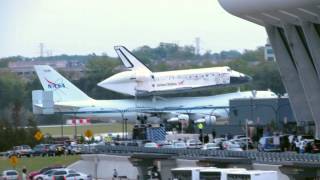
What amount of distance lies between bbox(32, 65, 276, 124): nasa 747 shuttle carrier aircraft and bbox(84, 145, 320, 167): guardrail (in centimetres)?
4036

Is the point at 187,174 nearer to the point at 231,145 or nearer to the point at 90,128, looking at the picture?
the point at 231,145

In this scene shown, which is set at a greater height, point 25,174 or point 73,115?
point 73,115

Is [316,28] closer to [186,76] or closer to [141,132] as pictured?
[141,132]

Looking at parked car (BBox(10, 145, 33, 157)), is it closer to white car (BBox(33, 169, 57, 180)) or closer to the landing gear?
white car (BBox(33, 169, 57, 180))

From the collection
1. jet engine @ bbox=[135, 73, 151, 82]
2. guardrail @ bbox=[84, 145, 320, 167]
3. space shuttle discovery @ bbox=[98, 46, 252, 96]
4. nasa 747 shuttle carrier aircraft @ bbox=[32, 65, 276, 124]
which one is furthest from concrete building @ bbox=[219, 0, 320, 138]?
jet engine @ bbox=[135, 73, 151, 82]

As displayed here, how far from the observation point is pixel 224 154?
4925 centimetres

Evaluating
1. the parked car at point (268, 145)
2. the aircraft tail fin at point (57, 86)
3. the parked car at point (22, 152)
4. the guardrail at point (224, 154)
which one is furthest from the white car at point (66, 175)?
the aircraft tail fin at point (57, 86)

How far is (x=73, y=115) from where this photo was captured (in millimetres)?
123688

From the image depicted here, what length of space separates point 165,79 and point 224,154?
76.9 m

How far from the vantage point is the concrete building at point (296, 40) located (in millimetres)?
57844

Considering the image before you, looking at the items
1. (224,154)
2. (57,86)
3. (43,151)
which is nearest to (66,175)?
(224,154)

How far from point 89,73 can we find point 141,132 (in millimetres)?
85121

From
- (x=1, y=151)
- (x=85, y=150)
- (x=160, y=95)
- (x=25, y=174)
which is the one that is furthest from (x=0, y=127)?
(x=160, y=95)

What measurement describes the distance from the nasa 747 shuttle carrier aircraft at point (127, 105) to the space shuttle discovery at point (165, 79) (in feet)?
4.55
